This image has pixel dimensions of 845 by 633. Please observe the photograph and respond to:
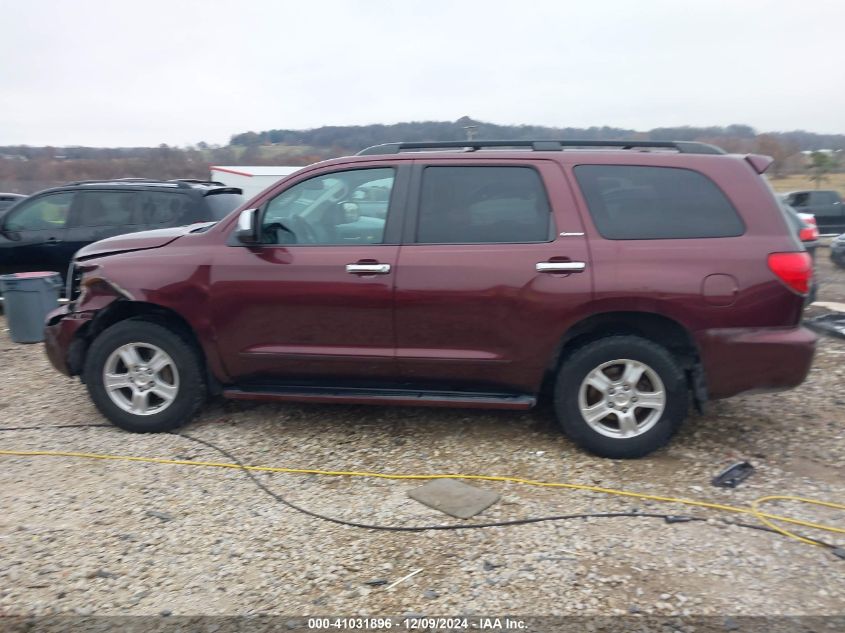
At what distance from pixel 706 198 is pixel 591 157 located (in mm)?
720

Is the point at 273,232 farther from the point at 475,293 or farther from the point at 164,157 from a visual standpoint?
the point at 164,157

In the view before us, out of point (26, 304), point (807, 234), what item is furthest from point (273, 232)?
point (807, 234)

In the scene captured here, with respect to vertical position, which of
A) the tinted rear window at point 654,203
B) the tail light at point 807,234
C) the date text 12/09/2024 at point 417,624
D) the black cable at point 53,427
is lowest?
the date text 12/09/2024 at point 417,624

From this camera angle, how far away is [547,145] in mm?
4625

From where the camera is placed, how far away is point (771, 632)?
278cm

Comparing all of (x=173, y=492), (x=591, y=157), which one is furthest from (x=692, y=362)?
(x=173, y=492)

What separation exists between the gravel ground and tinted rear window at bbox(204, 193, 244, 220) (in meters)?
3.38

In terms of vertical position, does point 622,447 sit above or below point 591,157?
below

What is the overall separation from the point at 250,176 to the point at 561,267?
13446 mm

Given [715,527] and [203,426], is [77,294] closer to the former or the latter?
[203,426]

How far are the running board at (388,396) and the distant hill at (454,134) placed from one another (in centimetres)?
197

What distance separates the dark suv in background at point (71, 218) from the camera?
27.8 feet

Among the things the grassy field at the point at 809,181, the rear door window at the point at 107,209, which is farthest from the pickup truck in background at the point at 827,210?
the rear door window at the point at 107,209

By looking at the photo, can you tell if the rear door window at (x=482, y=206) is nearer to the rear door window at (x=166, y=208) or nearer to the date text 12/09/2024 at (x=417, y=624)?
the date text 12/09/2024 at (x=417, y=624)
